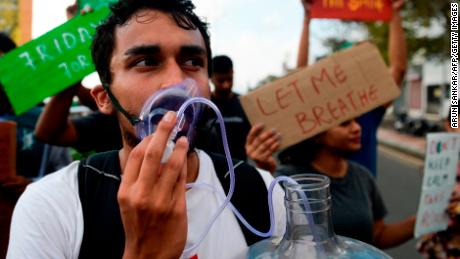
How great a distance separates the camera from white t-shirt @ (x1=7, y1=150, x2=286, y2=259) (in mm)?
956

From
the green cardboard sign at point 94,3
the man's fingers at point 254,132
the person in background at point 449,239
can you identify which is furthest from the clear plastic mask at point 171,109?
the person in background at point 449,239

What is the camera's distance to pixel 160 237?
803 mm

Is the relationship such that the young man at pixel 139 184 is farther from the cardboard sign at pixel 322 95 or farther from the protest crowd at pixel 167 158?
the cardboard sign at pixel 322 95

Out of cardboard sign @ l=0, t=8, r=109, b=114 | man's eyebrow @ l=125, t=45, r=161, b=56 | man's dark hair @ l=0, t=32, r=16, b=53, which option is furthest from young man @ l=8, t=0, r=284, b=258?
man's dark hair @ l=0, t=32, r=16, b=53

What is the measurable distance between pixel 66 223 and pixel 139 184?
14.3 inches

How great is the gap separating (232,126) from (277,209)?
6.39ft

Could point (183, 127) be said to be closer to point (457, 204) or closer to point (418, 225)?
point (418, 225)

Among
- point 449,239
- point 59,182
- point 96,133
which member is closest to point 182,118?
point 59,182

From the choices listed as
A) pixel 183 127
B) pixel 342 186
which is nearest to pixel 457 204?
pixel 342 186

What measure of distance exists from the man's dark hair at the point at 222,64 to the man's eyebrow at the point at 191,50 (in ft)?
6.99

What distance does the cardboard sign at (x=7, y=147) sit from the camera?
73.4 inches

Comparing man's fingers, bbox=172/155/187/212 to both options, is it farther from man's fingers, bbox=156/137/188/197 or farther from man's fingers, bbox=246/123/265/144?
man's fingers, bbox=246/123/265/144

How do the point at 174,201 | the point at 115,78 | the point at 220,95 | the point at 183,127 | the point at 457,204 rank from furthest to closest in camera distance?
1. the point at 220,95
2. the point at 457,204
3. the point at 115,78
4. the point at 183,127
5. the point at 174,201

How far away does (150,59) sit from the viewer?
1.10 meters
